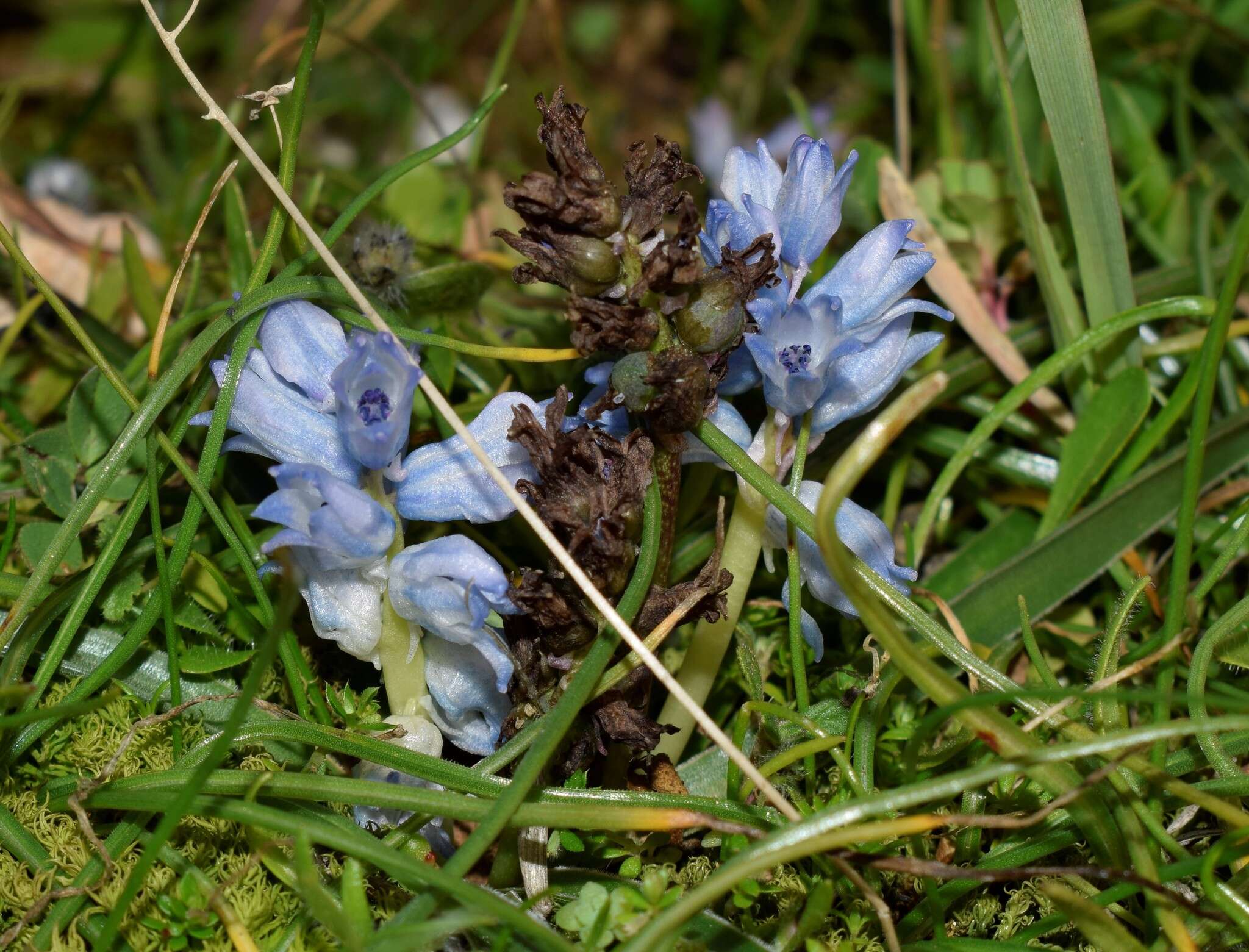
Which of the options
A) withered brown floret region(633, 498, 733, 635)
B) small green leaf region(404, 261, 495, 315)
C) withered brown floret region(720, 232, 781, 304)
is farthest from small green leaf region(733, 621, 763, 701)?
small green leaf region(404, 261, 495, 315)

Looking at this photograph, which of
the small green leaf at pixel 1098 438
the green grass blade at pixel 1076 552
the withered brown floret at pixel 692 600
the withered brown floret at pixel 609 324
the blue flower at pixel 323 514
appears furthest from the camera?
the small green leaf at pixel 1098 438

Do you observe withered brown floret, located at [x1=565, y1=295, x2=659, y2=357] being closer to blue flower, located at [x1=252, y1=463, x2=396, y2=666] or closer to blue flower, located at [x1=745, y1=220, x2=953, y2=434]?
blue flower, located at [x1=745, y1=220, x2=953, y2=434]

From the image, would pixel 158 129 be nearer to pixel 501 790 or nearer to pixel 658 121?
pixel 658 121

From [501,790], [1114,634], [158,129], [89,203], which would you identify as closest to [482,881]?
[501,790]

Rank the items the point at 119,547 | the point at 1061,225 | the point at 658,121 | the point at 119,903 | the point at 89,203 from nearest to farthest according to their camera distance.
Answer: the point at 119,903, the point at 119,547, the point at 1061,225, the point at 89,203, the point at 658,121

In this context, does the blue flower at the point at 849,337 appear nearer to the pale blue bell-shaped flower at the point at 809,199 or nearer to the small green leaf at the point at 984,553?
the pale blue bell-shaped flower at the point at 809,199

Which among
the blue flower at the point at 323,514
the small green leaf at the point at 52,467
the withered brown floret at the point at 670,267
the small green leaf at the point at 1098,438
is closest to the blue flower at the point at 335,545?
the blue flower at the point at 323,514

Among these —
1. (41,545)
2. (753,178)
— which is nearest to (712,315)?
(753,178)
